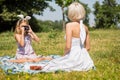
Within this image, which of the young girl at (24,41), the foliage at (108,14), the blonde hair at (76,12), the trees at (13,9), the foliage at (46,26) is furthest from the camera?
the foliage at (108,14)

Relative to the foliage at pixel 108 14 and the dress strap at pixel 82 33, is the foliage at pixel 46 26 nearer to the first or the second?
the foliage at pixel 108 14

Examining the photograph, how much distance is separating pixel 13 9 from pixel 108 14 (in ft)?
172

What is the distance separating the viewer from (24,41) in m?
12.1

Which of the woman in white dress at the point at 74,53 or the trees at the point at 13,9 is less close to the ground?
→ the woman in white dress at the point at 74,53

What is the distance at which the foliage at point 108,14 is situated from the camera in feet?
306

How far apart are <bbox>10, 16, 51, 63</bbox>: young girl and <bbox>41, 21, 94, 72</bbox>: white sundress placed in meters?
1.83

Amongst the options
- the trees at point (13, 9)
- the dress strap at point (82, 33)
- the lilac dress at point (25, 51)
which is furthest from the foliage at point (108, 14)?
the dress strap at point (82, 33)

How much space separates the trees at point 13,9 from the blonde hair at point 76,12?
34.6 meters

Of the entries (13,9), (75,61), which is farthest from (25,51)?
(13,9)

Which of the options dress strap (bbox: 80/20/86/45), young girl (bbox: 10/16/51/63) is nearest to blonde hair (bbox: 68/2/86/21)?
dress strap (bbox: 80/20/86/45)

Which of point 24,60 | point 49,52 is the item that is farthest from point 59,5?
point 24,60

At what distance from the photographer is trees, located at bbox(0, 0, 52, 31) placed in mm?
44500

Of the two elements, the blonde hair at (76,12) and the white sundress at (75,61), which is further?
the white sundress at (75,61)

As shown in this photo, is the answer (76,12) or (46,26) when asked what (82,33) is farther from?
(46,26)
